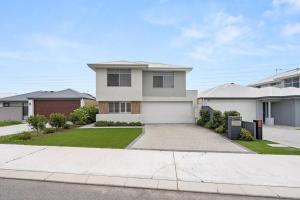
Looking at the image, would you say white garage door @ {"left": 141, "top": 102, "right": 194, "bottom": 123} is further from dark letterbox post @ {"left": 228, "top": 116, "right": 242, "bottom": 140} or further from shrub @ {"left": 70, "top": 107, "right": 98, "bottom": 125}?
dark letterbox post @ {"left": 228, "top": 116, "right": 242, "bottom": 140}

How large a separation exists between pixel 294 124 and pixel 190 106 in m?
9.44

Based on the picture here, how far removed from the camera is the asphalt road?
15.0ft

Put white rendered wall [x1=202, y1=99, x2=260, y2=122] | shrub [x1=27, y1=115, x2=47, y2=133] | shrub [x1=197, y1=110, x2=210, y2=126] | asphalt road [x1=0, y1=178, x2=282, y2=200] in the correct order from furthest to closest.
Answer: white rendered wall [x1=202, y1=99, x2=260, y2=122] → shrub [x1=197, y1=110, x2=210, y2=126] → shrub [x1=27, y1=115, x2=47, y2=133] → asphalt road [x1=0, y1=178, x2=282, y2=200]

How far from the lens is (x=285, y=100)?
20.1m

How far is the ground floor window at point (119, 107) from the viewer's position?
19.8 metres

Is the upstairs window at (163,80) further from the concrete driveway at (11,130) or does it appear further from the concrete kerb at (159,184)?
the concrete kerb at (159,184)

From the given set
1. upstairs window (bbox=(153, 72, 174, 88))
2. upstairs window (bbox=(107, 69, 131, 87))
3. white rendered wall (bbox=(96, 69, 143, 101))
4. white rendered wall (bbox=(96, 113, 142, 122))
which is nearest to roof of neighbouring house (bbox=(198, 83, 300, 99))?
upstairs window (bbox=(153, 72, 174, 88))

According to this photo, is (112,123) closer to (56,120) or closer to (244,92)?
(56,120)

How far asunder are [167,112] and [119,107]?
16.0 feet

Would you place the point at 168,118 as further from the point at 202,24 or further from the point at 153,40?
the point at 202,24

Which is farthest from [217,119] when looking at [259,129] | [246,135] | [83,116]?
[83,116]

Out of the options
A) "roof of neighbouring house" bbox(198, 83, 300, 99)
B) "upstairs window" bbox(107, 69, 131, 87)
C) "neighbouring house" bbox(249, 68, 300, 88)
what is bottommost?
"roof of neighbouring house" bbox(198, 83, 300, 99)

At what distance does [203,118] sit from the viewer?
18.6 meters

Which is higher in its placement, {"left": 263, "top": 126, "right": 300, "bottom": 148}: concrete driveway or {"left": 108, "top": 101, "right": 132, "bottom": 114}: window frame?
{"left": 108, "top": 101, "right": 132, "bottom": 114}: window frame
